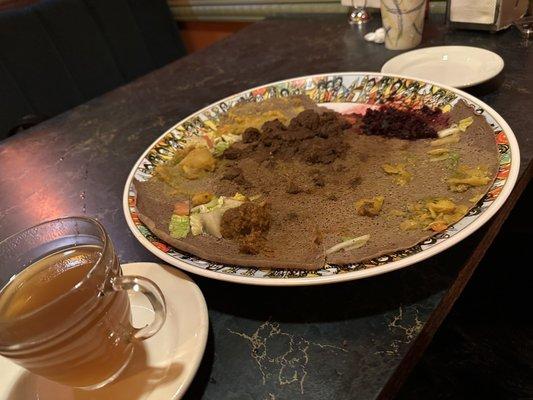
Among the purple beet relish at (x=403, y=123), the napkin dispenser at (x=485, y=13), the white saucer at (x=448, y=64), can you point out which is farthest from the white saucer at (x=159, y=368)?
the napkin dispenser at (x=485, y=13)

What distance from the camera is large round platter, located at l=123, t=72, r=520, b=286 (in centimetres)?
66

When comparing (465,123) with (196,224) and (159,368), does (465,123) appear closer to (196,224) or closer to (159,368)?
(196,224)

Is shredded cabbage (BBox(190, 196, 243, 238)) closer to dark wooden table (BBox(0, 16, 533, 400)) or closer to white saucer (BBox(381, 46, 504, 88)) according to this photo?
dark wooden table (BBox(0, 16, 533, 400))

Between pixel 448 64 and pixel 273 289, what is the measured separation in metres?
0.98

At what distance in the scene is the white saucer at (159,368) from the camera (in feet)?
1.89

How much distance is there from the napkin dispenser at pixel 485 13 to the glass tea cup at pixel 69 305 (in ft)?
4.63

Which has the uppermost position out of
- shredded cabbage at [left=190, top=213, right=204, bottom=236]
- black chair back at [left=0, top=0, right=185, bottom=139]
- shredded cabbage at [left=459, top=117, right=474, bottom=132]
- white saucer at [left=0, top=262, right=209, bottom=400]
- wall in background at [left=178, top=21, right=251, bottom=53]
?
white saucer at [left=0, top=262, right=209, bottom=400]

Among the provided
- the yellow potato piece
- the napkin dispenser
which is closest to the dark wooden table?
the napkin dispenser

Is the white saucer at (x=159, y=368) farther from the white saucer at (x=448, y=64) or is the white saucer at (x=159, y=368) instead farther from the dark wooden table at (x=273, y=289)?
the white saucer at (x=448, y=64)

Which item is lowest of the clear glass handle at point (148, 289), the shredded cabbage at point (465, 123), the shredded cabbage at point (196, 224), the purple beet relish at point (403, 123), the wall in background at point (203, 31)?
the wall in background at point (203, 31)

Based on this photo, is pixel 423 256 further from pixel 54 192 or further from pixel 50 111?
pixel 50 111

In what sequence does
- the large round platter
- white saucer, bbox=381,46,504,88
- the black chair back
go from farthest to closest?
the black chair back → white saucer, bbox=381,46,504,88 → the large round platter

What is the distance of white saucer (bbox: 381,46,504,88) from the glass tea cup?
101 cm

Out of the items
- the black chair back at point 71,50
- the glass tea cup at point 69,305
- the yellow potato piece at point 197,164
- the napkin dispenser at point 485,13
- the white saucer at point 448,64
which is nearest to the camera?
the glass tea cup at point 69,305
